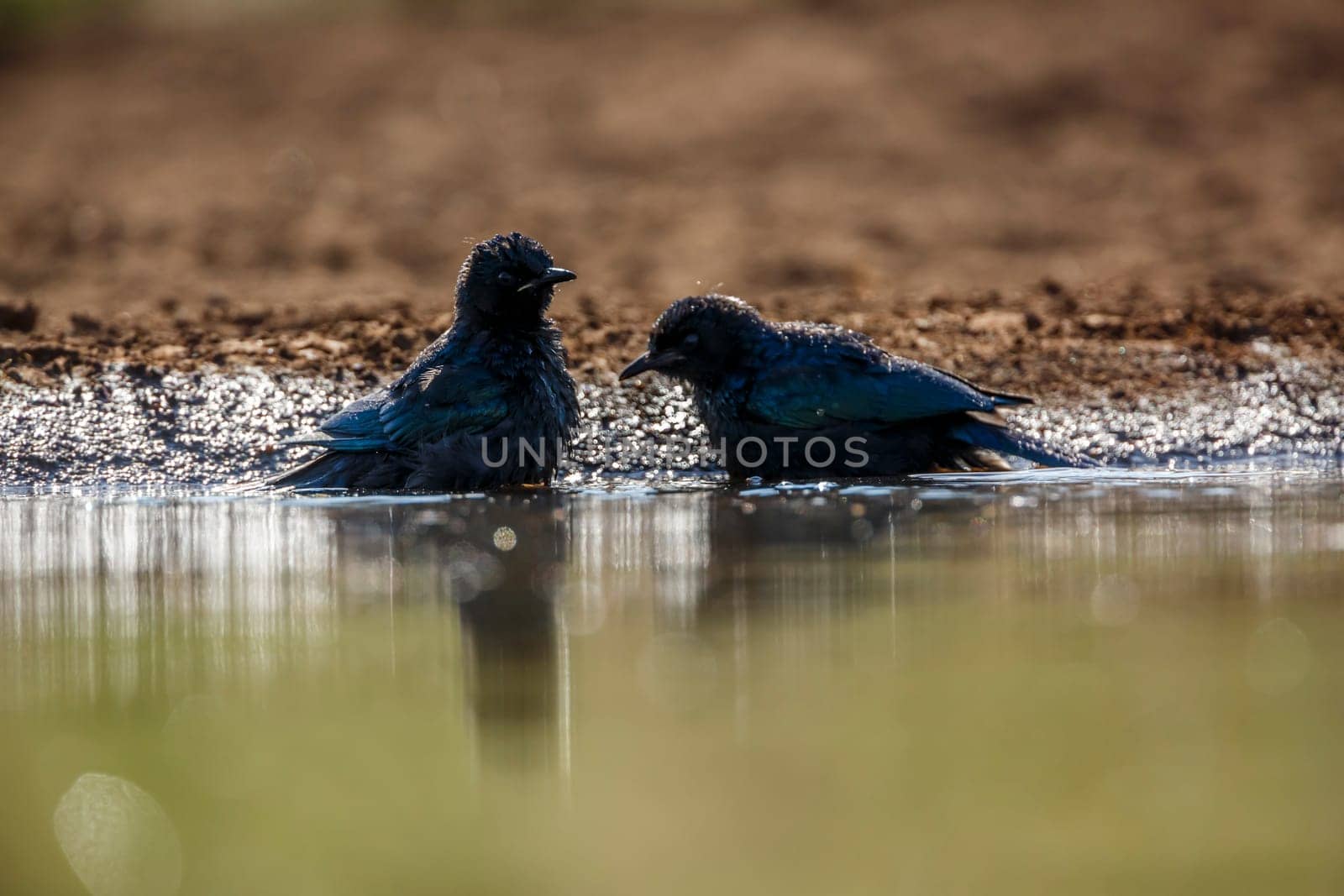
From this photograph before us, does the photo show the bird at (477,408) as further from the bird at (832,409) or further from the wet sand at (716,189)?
the wet sand at (716,189)

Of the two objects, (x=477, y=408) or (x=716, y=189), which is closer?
(x=477, y=408)

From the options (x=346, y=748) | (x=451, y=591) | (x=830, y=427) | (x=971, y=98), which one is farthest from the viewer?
(x=971, y=98)

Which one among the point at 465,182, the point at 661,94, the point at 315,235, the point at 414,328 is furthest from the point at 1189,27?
the point at 414,328

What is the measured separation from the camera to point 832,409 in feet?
28.1

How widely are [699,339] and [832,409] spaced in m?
0.91

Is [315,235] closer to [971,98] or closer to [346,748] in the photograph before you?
[971,98]

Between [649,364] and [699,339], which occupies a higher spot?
[699,339]

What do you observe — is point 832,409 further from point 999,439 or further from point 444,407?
point 444,407

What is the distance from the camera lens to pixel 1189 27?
19562 mm

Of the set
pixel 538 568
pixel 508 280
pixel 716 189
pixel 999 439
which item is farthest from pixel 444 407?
pixel 716 189

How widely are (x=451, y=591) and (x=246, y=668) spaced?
43.9 inches

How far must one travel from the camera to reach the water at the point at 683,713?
10.2 ft

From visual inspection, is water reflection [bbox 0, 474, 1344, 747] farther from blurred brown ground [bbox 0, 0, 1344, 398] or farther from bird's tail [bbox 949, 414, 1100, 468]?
blurred brown ground [bbox 0, 0, 1344, 398]

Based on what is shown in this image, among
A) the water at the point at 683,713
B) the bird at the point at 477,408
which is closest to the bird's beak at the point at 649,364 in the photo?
the bird at the point at 477,408
